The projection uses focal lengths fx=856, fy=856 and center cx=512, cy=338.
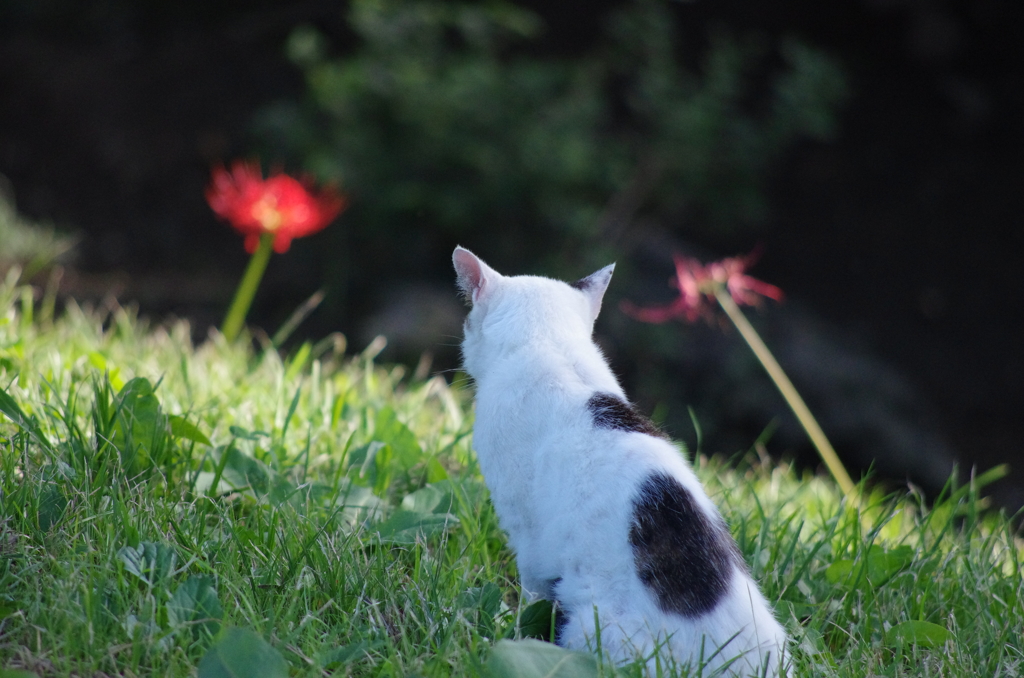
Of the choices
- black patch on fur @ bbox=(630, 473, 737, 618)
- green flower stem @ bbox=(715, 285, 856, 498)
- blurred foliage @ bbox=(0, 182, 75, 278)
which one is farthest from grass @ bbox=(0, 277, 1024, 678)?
blurred foliage @ bbox=(0, 182, 75, 278)

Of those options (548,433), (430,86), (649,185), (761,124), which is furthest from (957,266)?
(548,433)

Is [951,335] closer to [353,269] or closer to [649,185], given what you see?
[649,185]

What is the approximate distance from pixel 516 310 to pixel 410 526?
0.53 m

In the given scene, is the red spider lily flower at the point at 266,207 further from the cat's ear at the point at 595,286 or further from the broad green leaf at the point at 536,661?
the broad green leaf at the point at 536,661

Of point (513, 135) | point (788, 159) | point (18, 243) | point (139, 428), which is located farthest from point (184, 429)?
point (788, 159)

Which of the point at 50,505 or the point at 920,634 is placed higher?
the point at 50,505

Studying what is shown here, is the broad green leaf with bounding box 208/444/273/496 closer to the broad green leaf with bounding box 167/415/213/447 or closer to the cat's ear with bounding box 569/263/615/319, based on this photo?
the broad green leaf with bounding box 167/415/213/447

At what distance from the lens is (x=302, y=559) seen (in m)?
1.66

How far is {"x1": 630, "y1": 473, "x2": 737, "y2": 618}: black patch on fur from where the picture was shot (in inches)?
55.5

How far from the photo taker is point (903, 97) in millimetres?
7719

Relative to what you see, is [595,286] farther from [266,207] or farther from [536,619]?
[266,207]

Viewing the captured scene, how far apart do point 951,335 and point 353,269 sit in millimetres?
4660

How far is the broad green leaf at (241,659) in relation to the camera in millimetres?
1289

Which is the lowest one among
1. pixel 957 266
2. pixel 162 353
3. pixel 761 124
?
pixel 957 266
